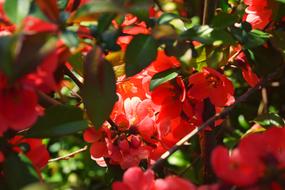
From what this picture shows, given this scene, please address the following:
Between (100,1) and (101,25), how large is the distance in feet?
0.18

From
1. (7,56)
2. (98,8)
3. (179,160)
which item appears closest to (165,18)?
(98,8)

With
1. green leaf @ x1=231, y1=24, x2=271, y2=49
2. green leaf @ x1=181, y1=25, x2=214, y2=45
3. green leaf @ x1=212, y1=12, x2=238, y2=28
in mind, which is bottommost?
green leaf @ x1=231, y1=24, x2=271, y2=49

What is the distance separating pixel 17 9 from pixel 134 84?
464mm

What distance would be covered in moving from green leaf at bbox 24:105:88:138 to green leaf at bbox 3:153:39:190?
5 cm

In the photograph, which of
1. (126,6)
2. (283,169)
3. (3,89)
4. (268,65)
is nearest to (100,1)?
(126,6)

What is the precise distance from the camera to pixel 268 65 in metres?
1.00

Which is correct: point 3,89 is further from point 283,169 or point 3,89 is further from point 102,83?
point 283,169

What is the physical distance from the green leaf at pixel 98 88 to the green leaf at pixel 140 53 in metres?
0.03

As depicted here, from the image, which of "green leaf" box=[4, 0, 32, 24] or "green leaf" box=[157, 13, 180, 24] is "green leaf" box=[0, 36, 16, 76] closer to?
"green leaf" box=[4, 0, 32, 24]

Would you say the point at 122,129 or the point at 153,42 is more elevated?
the point at 153,42

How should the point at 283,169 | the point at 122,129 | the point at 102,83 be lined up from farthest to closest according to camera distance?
1. the point at 122,129
2. the point at 102,83
3. the point at 283,169

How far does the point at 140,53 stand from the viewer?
735 mm

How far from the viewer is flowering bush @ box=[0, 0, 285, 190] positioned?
2.10 feet

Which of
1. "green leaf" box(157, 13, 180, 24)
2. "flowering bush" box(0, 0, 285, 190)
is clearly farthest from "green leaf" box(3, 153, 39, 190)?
"green leaf" box(157, 13, 180, 24)
